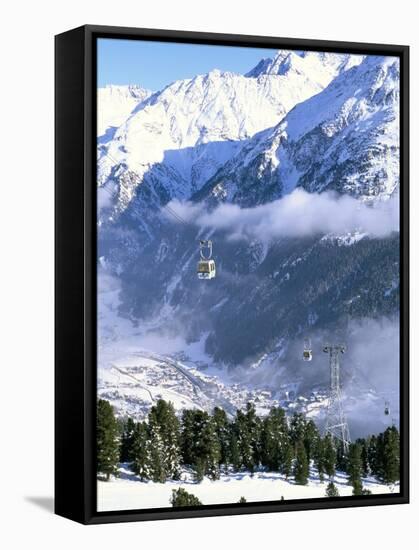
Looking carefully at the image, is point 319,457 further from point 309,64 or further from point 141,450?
point 309,64

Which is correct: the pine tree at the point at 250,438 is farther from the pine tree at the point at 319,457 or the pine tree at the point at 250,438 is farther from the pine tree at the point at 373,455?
the pine tree at the point at 373,455

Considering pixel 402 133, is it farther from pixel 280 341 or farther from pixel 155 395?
pixel 155 395

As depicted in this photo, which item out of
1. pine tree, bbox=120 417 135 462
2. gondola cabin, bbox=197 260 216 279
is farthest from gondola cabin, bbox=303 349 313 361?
pine tree, bbox=120 417 135 462

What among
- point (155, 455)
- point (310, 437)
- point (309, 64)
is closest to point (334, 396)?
point (310, 437)

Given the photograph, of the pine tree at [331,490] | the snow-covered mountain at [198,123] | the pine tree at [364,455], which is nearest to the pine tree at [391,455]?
the pine tree at [364,455]

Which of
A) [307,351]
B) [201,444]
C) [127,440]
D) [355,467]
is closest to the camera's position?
[127,440]

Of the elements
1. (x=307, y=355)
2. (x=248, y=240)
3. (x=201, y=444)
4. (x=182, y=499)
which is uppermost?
(x=248, y=240)
